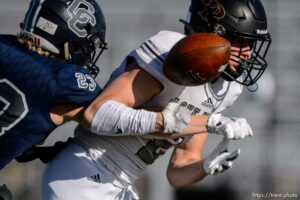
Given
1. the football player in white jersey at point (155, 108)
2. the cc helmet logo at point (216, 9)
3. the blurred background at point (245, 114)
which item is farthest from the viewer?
the blurred background at point (245, 114)

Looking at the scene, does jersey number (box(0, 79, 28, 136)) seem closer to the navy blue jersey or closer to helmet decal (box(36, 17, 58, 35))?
the navy blue jersey

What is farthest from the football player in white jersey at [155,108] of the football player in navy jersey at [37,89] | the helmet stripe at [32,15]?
the helmet stripe at [32,15]

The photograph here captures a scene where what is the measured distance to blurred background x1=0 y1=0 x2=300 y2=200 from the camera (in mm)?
6039

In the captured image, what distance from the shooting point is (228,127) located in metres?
2.99

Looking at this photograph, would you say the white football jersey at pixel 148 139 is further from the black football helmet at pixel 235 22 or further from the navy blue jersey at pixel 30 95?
the navy blue jersey at pixel 30 95

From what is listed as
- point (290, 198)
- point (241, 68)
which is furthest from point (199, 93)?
point (290, 198)

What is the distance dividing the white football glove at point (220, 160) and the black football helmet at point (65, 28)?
2.04 ft

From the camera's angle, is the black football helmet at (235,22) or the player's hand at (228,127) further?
the black football helmet at (235,22)

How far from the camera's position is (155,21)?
272 inches

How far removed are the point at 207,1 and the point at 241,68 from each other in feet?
0.97

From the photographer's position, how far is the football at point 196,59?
296cm

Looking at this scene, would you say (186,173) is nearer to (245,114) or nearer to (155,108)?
(155,108)

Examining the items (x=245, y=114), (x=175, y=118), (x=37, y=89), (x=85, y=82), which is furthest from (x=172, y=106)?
(x=245, y=114)

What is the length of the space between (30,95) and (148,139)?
21.2 inches
